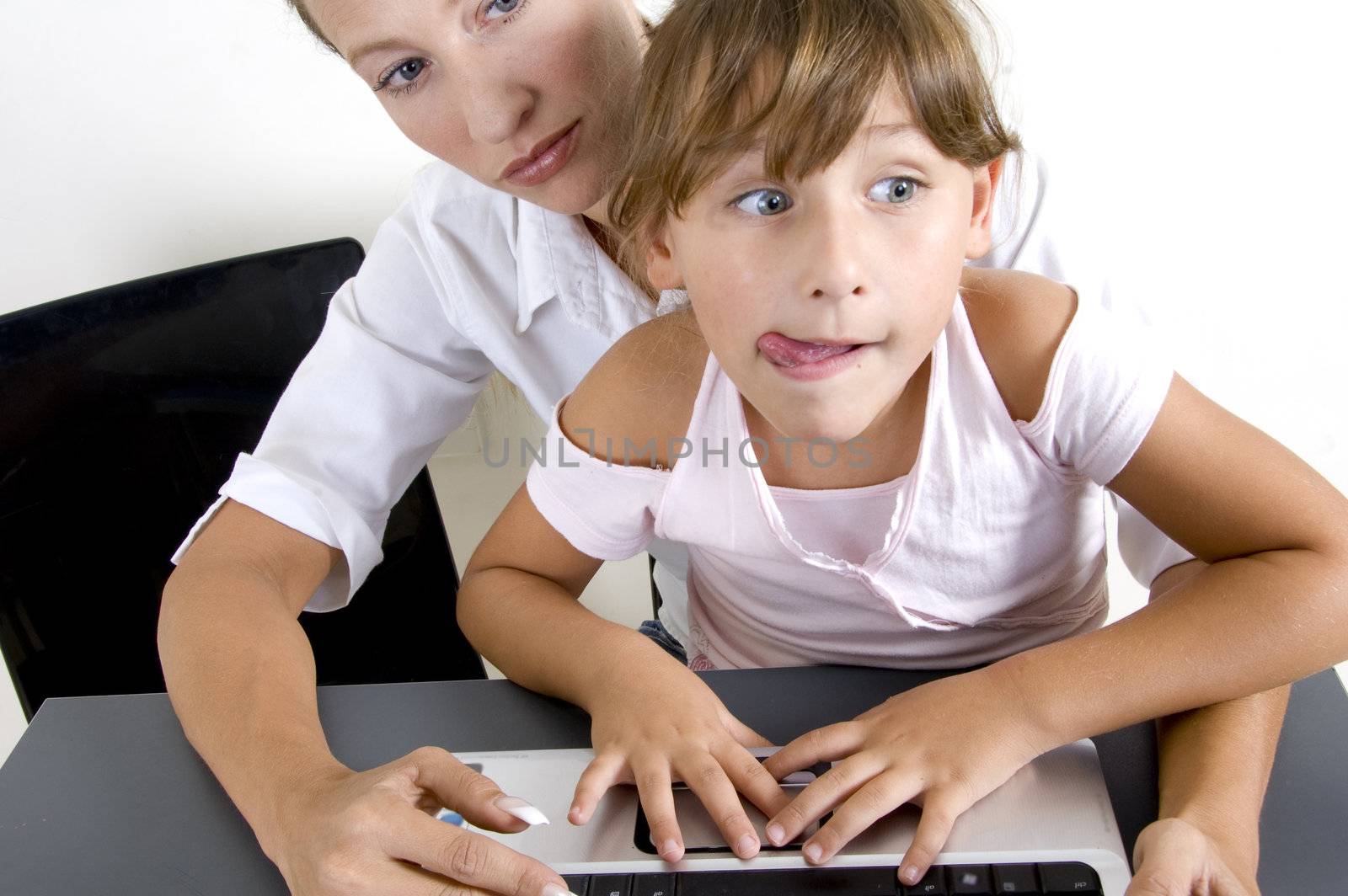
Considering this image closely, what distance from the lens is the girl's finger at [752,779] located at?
529 mm

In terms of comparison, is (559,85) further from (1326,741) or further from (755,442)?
(1326,741)

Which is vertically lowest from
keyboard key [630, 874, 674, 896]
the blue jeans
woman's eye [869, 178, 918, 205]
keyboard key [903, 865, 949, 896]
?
the blue jeans

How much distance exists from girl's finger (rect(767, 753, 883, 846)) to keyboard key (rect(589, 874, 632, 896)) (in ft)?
0.22

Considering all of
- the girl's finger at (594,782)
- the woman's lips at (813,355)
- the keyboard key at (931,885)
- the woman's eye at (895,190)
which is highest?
the woman's eye at (895,190)

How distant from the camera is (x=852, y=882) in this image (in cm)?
47

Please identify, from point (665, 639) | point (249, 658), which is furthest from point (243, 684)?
point (665, 639)

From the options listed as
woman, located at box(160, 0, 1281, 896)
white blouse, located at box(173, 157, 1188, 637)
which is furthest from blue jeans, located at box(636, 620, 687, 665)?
white blouse, located at box(173, 157, 1188, 637)

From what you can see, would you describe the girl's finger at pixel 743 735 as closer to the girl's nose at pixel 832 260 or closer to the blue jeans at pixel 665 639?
the girl's nose at pixel 832 260

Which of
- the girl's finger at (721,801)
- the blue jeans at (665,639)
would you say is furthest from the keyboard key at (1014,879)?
the blue jeans at (665,639)

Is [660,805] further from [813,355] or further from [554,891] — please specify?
[813,355]

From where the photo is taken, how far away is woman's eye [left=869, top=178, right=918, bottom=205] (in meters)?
0.59

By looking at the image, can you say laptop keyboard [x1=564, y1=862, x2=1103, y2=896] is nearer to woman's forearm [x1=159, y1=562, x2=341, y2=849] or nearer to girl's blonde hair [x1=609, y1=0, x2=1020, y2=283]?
woman's forearm [x1=159, y1=562, x2=341, y2=849]

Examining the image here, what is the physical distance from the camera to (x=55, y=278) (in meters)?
1.28

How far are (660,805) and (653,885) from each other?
5 centimetres
